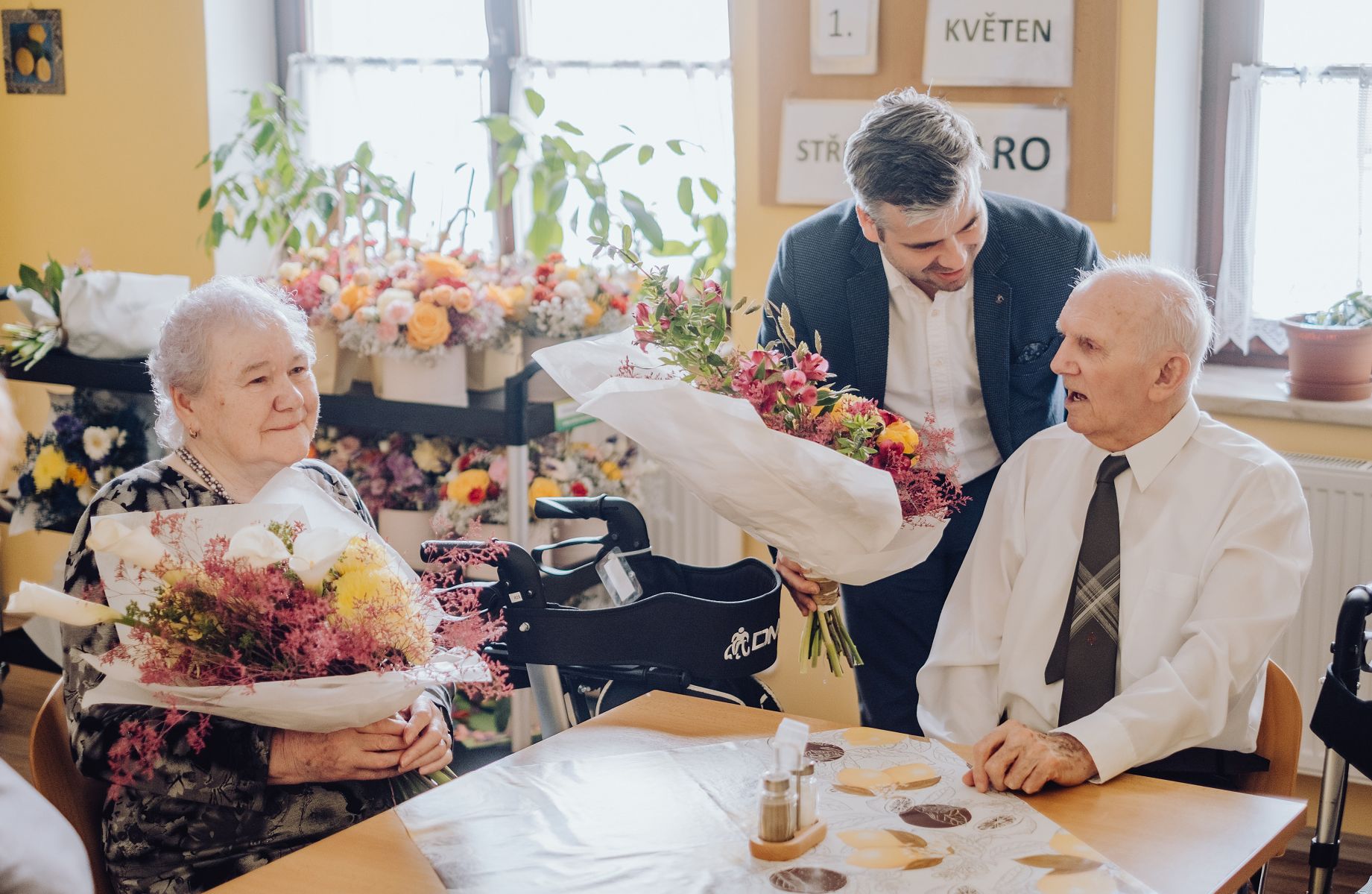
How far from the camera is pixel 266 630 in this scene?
155cm

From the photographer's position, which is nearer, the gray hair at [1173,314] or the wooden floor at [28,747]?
the gray hair at [1173,314]

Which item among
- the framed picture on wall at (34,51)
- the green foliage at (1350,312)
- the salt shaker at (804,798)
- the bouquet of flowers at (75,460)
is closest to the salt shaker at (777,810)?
→ the salt shaker at (804,798)

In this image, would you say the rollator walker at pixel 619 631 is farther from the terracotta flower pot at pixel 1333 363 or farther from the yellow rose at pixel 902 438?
the terracotta flower pot at pixel 1333 363

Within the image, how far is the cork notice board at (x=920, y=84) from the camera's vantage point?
3043 millimetres

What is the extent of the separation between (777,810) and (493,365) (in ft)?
6.79

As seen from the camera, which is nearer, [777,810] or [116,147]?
[777,810]

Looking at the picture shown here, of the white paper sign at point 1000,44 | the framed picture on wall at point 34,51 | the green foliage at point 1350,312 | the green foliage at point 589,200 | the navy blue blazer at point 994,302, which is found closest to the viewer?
the navy blue blazer at point 994,302

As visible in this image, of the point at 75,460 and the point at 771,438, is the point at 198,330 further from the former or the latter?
the point at 75,460

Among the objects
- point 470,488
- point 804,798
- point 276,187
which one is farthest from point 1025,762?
point 276,187

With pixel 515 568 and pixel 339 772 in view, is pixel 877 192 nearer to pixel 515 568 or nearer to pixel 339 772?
pixel 515 568

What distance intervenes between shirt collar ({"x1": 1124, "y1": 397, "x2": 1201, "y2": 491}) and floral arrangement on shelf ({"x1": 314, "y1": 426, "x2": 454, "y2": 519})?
5.91ft

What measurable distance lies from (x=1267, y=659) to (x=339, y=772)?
133 centimetres

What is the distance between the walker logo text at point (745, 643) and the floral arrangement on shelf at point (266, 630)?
2.17 feet

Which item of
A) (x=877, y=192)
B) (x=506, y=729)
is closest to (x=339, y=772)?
(x=877, y=192)
